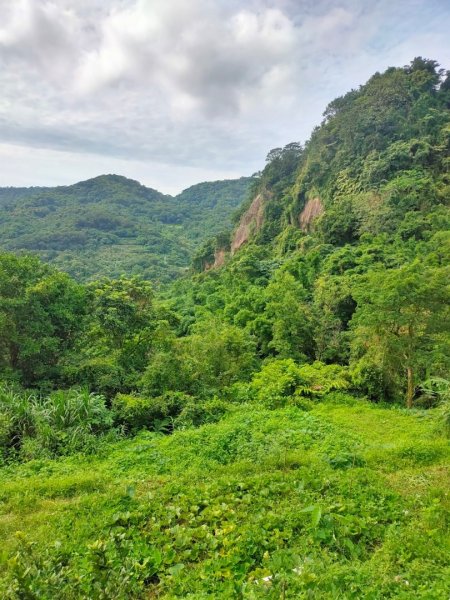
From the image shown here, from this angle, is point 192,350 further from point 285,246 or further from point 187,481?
point 285,246

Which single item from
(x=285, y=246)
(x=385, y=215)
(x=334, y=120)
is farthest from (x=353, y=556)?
(x=334, y=120)

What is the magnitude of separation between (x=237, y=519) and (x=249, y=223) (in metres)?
37.9

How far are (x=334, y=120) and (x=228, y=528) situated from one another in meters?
37.4

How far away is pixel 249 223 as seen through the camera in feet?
134

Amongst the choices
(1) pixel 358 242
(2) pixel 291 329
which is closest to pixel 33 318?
(2) pixel 291 329

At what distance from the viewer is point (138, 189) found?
12388cm

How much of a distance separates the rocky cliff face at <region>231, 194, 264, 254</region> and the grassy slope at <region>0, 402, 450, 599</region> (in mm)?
32993

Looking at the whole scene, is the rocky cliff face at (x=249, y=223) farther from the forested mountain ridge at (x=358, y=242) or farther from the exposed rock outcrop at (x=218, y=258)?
the exposed rock outcrop at (x=218, y=258)

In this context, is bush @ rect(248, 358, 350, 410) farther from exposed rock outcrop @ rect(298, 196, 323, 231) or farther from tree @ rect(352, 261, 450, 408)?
exposed rock outcrop @ rect(298, 196, 323, 231)

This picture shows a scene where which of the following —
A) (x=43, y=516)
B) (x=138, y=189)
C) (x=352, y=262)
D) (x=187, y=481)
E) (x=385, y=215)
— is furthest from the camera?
(x=138, y=189)

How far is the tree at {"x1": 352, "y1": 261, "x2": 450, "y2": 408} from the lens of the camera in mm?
10203

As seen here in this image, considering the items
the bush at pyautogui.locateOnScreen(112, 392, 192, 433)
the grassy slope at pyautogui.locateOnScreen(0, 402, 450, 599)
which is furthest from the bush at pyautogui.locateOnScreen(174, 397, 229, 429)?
the grassy slope at pyautogui.locateOnScreen(0, 402, 450, 599)

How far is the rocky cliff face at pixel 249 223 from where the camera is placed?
3909 centimetres

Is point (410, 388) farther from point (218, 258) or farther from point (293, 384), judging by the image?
point (218, 258)
